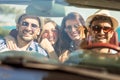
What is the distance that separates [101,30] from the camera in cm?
337

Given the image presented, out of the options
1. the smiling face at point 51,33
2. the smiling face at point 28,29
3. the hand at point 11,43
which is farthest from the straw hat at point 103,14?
the hand at point 11,43

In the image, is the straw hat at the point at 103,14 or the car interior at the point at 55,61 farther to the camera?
the straw hat at the point at 103,14

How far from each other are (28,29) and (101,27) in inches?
24.4

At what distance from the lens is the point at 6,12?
A: 344 centimetres

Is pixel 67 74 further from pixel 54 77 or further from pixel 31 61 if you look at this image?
pixel 31 61

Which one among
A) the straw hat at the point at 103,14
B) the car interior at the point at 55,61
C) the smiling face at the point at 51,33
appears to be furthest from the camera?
the straw hat at the point at 103,14

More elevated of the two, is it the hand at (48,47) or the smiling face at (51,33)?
the smiling face at (51,33)

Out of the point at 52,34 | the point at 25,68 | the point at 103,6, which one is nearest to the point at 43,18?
the point at 52,34

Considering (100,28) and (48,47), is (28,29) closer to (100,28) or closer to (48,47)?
(48,47)

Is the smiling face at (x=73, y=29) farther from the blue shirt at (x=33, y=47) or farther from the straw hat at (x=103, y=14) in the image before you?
the blue shirt at (x=33, y=47)

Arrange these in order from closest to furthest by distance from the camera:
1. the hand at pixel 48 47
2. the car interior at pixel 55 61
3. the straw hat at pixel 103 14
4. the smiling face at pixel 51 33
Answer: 1. the car interior at pixel 55 61
2. the hand at pixel 48 47
3. the smiling face at pixel 51 33
4. the straw hat at pixel 103 14

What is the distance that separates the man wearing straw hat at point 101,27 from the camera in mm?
3285

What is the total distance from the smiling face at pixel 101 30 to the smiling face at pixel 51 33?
0.32 meters

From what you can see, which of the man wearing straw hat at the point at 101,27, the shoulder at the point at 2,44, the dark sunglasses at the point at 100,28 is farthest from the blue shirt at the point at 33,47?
the dark sunglasses at the point at 100,28
